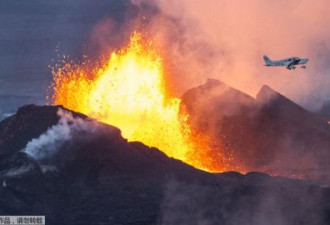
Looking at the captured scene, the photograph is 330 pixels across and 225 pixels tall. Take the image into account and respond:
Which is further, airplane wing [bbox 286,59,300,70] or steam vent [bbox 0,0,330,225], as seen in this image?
airplane wing [bbox 286,59,300,70]

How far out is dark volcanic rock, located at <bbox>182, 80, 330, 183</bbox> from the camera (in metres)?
→ 121

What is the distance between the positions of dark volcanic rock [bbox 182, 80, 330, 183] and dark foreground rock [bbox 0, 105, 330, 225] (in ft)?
41.4

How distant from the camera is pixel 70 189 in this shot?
10150cm

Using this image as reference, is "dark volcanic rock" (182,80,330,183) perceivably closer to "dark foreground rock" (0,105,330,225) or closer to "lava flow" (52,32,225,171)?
"lava flow" (52,32,225,171)

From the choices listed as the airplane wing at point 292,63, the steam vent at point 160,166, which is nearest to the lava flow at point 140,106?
the steam vent at point 160,166

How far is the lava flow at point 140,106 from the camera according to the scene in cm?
11975

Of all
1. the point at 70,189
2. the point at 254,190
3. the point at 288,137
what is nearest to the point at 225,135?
the point at 288,137

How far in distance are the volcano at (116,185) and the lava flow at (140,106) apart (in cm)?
1244

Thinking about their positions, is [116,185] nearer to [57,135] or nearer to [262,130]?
[57,135]

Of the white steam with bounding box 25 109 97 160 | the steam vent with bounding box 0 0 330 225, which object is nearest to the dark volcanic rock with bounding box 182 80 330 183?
the steam vent with bounding box 0 0 330 225

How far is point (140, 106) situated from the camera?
421ft

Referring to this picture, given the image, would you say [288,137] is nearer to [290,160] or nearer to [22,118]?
[290,160]

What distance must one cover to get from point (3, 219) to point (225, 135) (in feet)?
114

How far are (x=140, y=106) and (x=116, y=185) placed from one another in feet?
90.6
